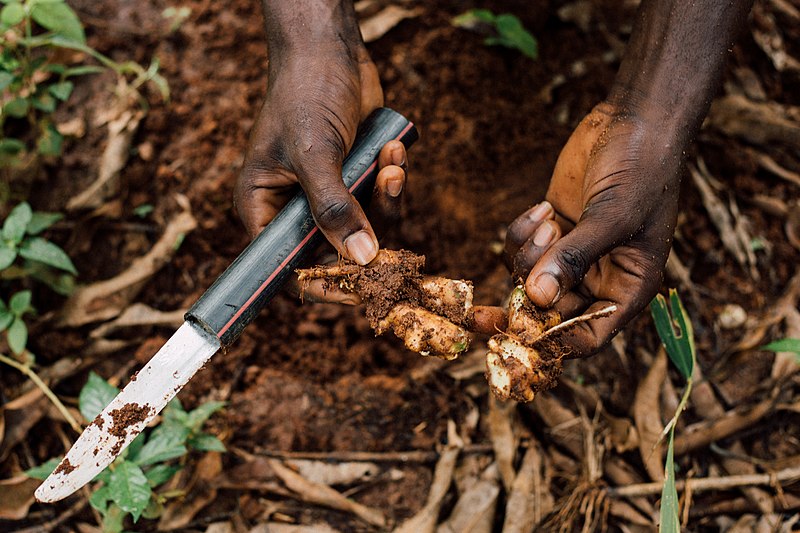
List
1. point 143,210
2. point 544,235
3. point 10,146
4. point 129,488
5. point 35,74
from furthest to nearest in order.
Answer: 1. point 35,74
2. point 143,210
3. point 10,146
4. point 544,235
5. point 129,488

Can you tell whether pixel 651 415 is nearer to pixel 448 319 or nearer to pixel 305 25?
pixel 448 319

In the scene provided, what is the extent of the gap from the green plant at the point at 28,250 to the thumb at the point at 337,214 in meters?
0.84

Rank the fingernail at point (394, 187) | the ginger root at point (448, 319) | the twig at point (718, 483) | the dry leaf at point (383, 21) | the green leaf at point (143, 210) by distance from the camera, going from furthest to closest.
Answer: the dry leaf at point (383, 21) < the green leaf at point (143, 210) < the twig at point (718, 483) < the fingernail at point (394, 187) < the ginger root at point (448, 319)

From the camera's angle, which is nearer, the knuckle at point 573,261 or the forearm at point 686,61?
the knuckle at point 573,261

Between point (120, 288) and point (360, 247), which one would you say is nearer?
point (360, 247)

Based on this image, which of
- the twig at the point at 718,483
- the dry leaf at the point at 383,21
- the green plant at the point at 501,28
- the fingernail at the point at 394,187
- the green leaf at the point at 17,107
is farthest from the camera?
the dry leaf at the point at 383,21

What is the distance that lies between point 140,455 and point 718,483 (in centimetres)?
166

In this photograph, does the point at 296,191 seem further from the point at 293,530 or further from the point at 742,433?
the point at 742,433

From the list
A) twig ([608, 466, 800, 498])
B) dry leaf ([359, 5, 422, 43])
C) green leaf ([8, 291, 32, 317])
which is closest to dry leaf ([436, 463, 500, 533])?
twig ([608, 466, 800, 498])

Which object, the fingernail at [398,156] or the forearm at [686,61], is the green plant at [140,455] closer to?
the fingernail at [398,156]

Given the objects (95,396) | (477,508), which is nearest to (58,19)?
(95,396)

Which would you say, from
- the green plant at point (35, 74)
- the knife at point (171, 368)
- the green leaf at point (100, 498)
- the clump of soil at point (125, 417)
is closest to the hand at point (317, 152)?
the knife at point (171, 368)

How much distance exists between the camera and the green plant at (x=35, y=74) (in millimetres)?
2025

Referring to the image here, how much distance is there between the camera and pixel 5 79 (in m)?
1.92
